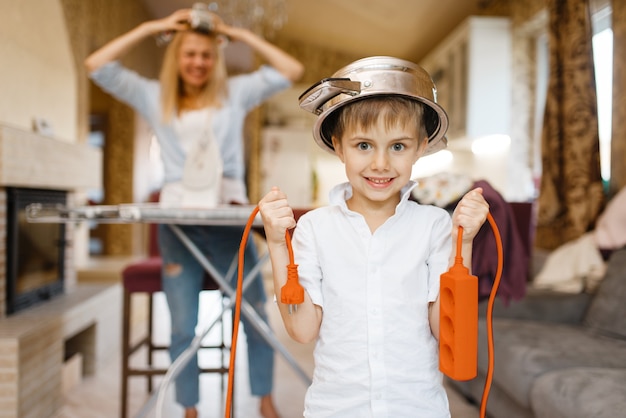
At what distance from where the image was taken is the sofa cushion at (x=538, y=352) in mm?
1623

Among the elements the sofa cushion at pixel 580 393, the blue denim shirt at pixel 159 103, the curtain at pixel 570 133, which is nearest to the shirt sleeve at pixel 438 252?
the sofa cushion at pixel 580 393

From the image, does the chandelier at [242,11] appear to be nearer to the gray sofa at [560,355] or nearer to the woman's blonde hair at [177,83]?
the woman's blonde hair at [177,83]

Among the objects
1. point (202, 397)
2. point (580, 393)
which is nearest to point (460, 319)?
point (580, 393)

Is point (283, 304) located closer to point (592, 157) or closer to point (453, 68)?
point (592, 157)

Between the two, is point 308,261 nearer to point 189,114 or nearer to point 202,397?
point 189,114

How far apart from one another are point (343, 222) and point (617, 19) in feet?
7.68

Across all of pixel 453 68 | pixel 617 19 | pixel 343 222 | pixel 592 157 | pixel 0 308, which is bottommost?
pixel 0 308

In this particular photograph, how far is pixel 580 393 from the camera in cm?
134

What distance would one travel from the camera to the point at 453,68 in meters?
4.54

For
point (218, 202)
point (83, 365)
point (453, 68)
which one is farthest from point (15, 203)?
point (453, 68)

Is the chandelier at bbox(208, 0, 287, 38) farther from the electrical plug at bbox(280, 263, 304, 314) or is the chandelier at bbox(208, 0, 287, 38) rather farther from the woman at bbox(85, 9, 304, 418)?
the electrical plug at bbox(280, 263, 304, 314)

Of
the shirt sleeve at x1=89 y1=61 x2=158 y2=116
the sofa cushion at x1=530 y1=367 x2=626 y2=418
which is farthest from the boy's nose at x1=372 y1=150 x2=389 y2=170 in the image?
the shirt sleeve at x1=89 y1=61 x2=158 y2=116

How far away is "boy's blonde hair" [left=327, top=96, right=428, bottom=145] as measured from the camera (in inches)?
36.0

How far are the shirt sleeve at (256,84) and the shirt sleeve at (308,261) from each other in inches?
38.4
